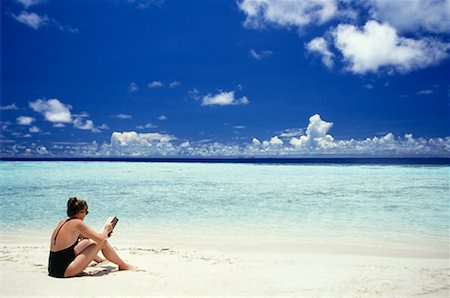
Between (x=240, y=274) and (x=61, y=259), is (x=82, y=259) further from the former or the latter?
(x=240, y=274)

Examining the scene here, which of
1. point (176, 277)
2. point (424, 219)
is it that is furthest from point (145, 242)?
point (424, 219)

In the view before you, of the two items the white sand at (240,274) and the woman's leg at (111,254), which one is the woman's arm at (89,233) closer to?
the woman's leg at (111,254)

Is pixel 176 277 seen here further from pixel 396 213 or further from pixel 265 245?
pixel 396 213

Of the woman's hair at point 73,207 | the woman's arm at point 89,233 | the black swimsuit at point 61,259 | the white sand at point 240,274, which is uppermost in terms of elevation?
the woman's hair at point 73,207

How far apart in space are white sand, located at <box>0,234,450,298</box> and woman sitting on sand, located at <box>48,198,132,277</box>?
0.19 meters

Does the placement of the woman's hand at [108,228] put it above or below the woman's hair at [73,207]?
below

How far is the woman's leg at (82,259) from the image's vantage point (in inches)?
210

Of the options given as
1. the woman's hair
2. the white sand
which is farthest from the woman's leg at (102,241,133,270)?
the woman's hair

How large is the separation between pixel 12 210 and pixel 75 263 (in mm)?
10986

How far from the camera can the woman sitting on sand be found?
5191mm

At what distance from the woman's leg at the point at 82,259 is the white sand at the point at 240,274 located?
0.12m

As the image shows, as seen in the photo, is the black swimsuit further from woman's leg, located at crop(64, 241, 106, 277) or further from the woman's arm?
the woman's arm

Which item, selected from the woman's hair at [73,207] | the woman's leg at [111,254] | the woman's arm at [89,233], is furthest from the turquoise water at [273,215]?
the woman's hair at [73,207]

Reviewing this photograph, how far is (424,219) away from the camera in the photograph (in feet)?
38.9
